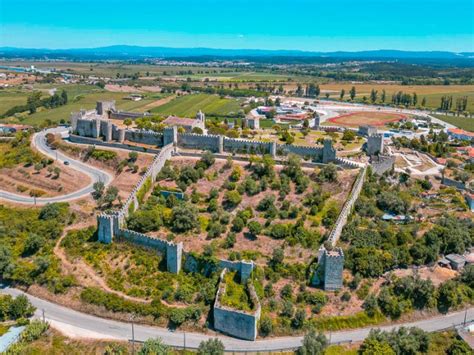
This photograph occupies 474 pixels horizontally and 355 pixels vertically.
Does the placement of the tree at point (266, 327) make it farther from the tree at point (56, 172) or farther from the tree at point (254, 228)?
the tree at point (56, 172)

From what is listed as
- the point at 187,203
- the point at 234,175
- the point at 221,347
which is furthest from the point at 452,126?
the point at 221,347

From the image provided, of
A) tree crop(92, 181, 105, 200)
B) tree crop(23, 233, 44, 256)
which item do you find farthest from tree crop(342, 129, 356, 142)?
tree crop(23, 233, 44, 256)

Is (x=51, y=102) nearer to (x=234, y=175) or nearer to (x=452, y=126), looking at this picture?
(x=234, y=175)

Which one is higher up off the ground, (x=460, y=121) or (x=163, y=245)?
(x=460, y=121)

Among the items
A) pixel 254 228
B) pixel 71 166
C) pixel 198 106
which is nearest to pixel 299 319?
pixel 254 228

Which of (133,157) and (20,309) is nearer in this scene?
(20,309)

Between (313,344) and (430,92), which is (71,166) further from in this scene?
(430,92)

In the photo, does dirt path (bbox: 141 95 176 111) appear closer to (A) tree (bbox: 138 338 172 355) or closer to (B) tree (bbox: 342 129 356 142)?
(B) tree (bbox: 342 129 356 142)
